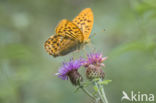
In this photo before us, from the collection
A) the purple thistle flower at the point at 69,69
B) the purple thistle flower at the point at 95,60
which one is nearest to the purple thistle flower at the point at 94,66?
the purple thistle flower at the point at 95,60

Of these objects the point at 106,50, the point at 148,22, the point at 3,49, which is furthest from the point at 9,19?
the point at 148,22

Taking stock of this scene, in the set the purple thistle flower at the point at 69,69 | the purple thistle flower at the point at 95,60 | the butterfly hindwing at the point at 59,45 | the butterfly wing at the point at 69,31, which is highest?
the butterfly wing at the point at 69,31

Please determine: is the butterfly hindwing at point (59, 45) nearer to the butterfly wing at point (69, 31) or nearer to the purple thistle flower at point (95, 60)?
the butterfly wing at point (69, 31)

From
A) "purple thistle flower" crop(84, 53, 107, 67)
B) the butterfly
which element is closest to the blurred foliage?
the butterfly

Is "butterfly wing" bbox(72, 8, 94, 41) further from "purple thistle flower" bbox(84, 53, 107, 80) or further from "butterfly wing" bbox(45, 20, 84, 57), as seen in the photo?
"purple thistle flower" bbox(84, 53, 107, 80)

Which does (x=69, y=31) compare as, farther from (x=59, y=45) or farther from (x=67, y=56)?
(x=67, y=56)

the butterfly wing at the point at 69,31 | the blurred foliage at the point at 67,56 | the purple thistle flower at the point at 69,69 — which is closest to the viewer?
the purple thistle flower at the point at 69,69
